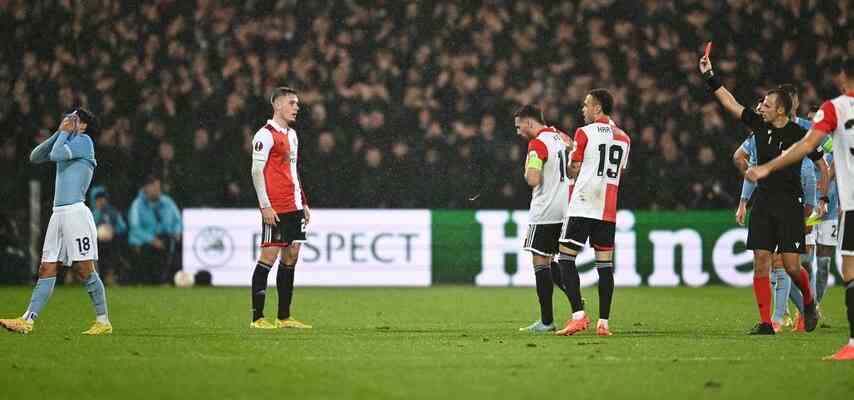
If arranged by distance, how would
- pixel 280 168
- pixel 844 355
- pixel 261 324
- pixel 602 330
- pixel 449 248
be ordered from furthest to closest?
pixel 449 248
pixel 280 168
pixel 261 324
pixel 602 330
pixel 844 355

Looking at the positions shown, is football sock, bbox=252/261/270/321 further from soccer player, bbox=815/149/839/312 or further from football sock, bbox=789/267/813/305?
soccer player, bbox=815/149/839/312

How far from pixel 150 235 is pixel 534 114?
1014 cm

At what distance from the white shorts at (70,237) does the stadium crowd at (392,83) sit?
9.20 meters

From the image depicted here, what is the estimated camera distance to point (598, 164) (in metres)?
10.6

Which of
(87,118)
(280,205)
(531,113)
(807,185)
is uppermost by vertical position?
(531,113)

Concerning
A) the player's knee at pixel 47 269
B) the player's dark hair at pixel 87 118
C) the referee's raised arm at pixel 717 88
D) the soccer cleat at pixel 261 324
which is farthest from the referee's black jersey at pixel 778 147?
the player's knee at pixel 47 269

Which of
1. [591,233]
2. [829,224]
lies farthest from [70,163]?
[829,224]

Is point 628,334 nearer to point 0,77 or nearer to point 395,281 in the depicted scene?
point 395,281

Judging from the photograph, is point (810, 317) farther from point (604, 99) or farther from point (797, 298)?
point (604, 99)

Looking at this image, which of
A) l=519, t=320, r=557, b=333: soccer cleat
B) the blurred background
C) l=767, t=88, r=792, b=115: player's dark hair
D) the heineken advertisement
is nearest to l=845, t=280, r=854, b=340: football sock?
l=767, t=88, r=792, b=115: player's dark hair

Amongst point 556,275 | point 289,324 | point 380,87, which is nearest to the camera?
point 289,324

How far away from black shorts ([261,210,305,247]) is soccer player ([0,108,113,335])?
1.64 metres

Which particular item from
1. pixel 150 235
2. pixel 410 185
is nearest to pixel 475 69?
pixel 410 185

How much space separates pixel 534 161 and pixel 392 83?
35.1 ft
